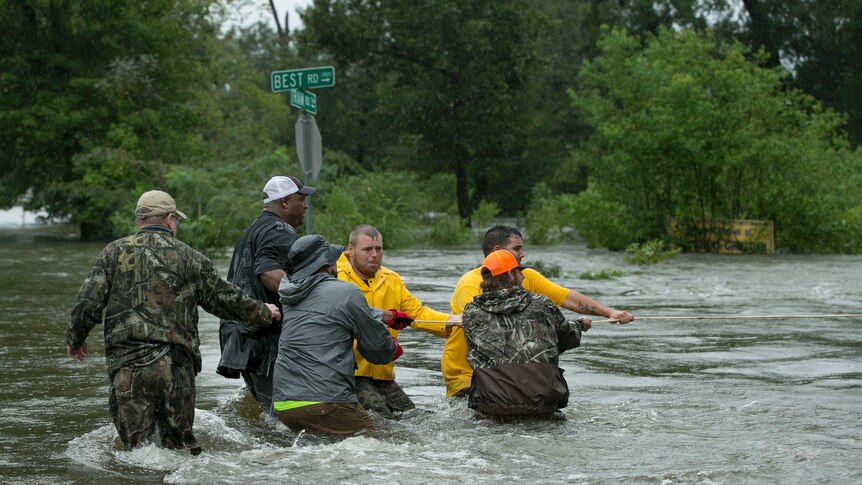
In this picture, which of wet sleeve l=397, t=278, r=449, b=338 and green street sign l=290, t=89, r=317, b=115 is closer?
wet sleeve l=397, t=278, r=449, b=338

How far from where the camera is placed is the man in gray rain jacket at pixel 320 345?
7.31m

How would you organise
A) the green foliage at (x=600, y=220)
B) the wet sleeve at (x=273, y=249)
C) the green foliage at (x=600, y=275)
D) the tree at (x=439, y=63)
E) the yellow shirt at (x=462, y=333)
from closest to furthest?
the wet sleeve at (x=273, y=249) → the yellow shirt at (x=462, y=333) → the green foliage at (x=600, y=275) → the green foliage at (x=600, y=220) → the tree at (x=439, y=63)

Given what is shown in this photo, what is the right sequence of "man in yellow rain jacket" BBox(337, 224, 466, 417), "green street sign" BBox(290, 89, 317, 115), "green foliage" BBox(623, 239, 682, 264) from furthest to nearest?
"green foliage" BBox(623, 239, 682, 264) < "green street sign" BBox(290, 89, 317, 115) < "man in yellow rain jacket" BBox(337, 224, 466, 417)

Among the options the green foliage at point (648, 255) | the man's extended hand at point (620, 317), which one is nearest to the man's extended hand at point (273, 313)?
the man's extended hand at point (620, 317)

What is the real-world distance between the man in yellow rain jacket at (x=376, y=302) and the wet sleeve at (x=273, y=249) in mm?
543

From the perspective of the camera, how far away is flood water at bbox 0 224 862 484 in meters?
6.91

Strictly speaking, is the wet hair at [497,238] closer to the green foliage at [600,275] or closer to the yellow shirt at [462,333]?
the yellow shirt at [462,333]

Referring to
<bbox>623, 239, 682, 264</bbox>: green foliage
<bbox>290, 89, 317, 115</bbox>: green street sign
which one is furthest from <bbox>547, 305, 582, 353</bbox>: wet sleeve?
<bbox>623, 239, 682, 264</bbox>: green foliage

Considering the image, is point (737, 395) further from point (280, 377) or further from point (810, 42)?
point (810, 42)

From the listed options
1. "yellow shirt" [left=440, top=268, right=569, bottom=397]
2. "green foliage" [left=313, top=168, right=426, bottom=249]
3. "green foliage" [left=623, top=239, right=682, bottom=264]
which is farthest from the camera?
"green foliage" [left=313, top=168, right=426, bottom=249]

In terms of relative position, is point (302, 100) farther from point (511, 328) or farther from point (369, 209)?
point (369, 209)

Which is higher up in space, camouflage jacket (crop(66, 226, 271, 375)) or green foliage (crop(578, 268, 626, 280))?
camouflage jacket (crop(66, 226, 271, 375))

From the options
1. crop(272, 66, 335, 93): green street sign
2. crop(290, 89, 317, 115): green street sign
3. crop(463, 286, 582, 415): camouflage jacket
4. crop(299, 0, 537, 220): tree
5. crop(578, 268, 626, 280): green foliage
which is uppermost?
crop(299, 0, 537, 220): tree

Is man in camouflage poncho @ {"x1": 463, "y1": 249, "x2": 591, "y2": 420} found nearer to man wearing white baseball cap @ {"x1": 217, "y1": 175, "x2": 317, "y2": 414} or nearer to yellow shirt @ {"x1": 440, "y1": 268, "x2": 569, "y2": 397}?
yellow shirt @ {"x1": 440, "y1": 268, "x2": 569, "y2": 397}
